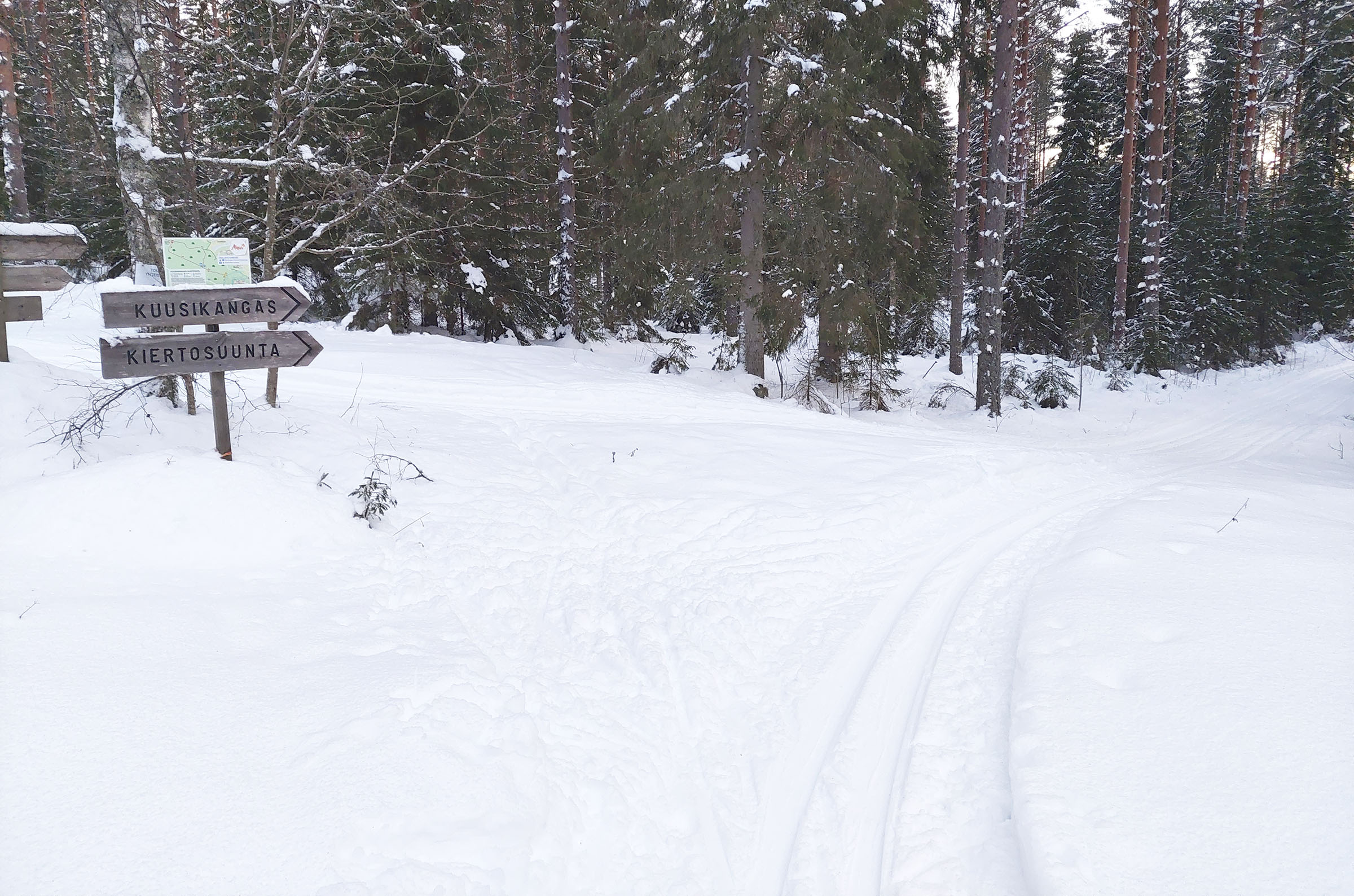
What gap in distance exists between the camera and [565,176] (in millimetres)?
17297

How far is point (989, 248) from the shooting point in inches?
534

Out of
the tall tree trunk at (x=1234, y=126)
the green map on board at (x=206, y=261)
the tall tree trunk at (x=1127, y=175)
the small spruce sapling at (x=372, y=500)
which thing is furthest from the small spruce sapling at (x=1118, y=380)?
the green map on board at (x=206, y=261)

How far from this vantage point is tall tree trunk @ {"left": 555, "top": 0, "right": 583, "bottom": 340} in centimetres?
1714

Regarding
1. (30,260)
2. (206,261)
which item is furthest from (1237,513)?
(30,260)

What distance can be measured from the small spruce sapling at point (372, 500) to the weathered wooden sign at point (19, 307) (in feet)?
9.86

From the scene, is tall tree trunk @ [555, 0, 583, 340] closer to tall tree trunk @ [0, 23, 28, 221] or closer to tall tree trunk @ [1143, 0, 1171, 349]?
tall tree trunk @ [1143, 0, 1171, 349]

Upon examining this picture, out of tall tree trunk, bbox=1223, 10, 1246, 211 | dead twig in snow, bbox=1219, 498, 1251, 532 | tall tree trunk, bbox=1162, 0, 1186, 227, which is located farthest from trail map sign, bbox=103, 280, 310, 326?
tall tree trunk, bbox=1223, 10, 1246, 211

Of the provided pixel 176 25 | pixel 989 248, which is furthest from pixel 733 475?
pixel 989 248

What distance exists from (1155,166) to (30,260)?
23.0 meters

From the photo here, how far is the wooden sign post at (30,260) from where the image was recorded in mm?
5801

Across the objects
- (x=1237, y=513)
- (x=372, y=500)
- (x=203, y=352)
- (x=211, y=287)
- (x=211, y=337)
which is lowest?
(x=1237, y=513)

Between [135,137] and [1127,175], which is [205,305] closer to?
[135,137]

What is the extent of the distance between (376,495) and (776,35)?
10865mm

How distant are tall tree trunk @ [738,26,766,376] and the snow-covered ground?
669 centimetres
